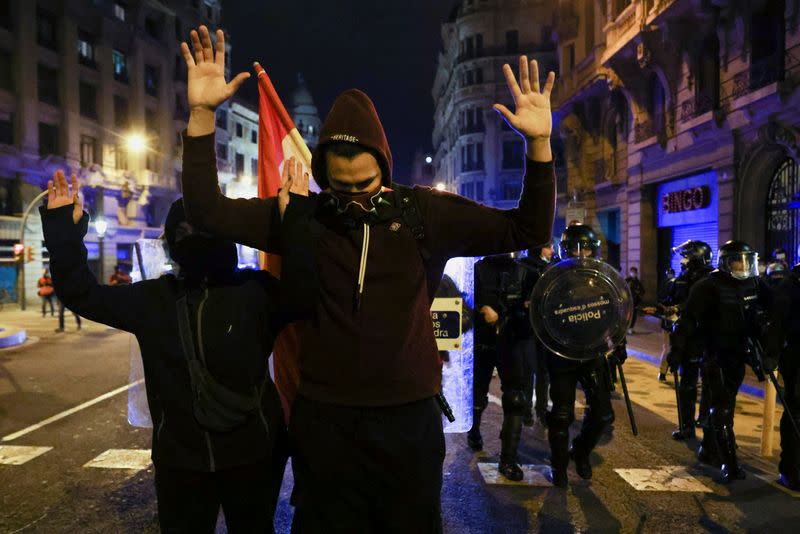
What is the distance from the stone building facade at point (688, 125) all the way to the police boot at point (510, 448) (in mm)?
11305

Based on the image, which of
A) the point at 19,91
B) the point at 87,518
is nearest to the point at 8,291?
the point at 19,91

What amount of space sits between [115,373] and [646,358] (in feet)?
33.2

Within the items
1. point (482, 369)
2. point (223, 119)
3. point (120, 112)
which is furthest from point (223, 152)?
point (482, 369)

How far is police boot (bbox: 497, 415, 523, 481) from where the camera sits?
Result: 5215 millimetres

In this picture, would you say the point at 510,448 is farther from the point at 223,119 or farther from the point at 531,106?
the point at 223,119

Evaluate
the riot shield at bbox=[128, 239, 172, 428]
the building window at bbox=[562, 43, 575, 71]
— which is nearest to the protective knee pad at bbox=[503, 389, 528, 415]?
the riot shield at bbox=[128, 239, 172, 428]

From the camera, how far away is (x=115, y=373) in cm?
1053

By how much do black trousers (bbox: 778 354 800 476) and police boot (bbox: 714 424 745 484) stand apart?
0.35 m

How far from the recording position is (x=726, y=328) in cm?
523

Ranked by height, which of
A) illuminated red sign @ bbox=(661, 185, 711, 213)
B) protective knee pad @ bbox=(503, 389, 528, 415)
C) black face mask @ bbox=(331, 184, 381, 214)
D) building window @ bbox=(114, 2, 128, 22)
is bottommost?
protective knee pad @ bbox=(503, 389, 528, 415)

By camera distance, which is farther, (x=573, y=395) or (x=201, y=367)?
(x=573, y=395)

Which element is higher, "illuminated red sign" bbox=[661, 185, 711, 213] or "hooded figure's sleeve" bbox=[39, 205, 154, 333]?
"illuminated red sign" bbox=[661, 185, 711, 213]

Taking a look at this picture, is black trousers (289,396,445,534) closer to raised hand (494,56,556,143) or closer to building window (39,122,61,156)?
raised hand (494,56,556,143)

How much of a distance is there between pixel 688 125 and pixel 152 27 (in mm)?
34075
